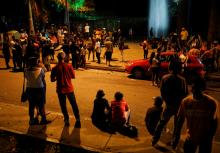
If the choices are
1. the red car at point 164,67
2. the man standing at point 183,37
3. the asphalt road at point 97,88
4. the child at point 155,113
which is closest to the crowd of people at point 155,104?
the child at point 155,113

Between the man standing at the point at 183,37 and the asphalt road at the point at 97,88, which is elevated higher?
the man standing at the point at 183,37

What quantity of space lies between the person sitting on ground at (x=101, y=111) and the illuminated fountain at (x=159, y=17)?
99.2 ft

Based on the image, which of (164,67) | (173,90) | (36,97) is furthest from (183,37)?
(173,90)

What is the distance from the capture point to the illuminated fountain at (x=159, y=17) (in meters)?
39.6

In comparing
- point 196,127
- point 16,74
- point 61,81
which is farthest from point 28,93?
point 16,74

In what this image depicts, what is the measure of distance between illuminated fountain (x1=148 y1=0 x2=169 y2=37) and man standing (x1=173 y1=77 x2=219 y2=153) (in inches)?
1322

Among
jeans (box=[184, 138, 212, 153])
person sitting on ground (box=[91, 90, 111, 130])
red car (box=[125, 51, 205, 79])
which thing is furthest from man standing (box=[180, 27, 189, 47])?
jeans (box=[184, 138, 212, 153])

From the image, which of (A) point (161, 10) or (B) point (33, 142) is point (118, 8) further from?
(B) point (33, 142)

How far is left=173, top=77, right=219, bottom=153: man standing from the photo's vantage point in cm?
527

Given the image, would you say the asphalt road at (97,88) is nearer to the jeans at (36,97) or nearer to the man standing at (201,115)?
A: the jeans at (36,97)

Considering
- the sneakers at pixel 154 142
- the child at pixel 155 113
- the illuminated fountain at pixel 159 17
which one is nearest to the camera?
the sneakers at pixel 154 142

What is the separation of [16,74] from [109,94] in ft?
18.0

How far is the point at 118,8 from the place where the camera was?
146 feet

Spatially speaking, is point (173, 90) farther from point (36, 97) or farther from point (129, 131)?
point (36, 97)
